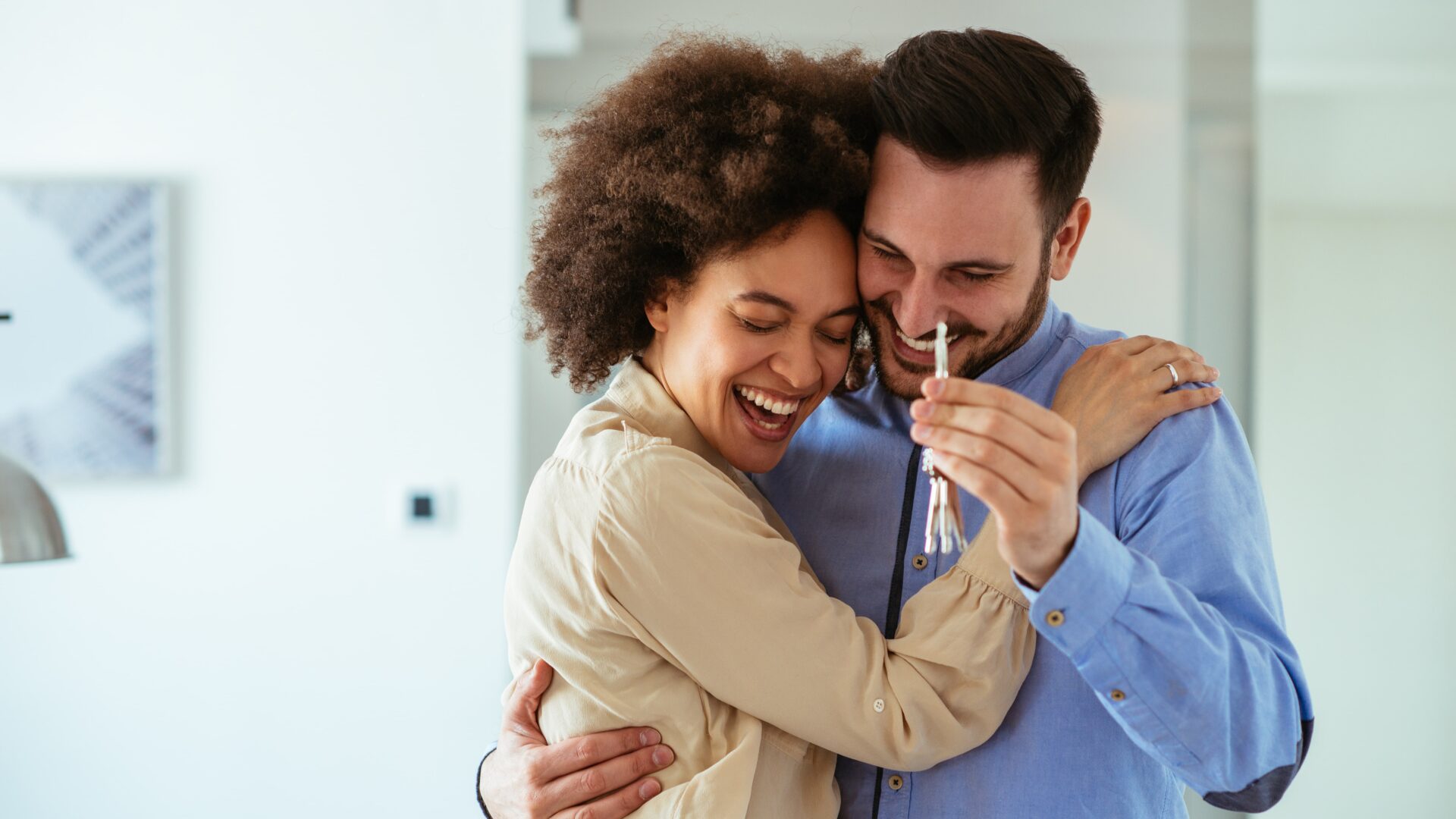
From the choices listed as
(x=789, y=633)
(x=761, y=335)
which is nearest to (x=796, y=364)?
(x=761, y=335)

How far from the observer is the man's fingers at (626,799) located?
3.94ft

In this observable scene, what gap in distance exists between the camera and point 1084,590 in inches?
36.9

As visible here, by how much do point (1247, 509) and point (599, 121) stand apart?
88 cm

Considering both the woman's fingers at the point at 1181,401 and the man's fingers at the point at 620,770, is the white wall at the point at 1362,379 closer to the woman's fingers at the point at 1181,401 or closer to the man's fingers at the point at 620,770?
the woman's fingers at the point at 1181,401

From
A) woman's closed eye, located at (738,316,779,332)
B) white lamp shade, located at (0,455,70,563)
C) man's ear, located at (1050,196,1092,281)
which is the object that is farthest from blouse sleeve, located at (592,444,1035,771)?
white lamp shade, located at (0,455,70,563)

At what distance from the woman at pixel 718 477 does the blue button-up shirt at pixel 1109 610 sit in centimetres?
8

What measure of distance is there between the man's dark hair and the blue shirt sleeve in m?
0.35

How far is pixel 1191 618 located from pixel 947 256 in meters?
0.49

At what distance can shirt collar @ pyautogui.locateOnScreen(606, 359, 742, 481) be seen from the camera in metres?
1.32

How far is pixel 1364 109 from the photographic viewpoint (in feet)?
9.98

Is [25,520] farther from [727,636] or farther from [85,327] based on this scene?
[85,327]

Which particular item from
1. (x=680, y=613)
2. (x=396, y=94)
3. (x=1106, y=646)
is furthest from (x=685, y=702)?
(x=396, y=94)

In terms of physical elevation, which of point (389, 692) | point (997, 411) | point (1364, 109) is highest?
point (1364, 109)

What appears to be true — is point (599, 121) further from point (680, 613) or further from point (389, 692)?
point (389, 692)
